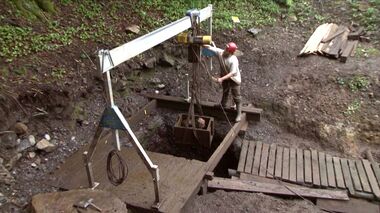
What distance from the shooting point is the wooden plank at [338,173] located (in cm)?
544

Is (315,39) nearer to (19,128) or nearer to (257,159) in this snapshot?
(257,159)

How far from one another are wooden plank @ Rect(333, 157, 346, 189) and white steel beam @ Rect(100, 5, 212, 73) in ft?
10.6

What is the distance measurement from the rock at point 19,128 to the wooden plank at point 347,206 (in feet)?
14.2

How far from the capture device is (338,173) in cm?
565

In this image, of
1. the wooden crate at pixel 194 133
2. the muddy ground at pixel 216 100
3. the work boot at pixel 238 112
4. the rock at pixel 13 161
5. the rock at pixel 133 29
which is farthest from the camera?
the rock at pixel 133 29

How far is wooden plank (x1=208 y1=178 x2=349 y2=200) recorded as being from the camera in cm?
518

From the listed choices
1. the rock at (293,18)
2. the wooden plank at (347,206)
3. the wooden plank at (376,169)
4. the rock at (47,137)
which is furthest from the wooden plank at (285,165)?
the rock at (293,18)

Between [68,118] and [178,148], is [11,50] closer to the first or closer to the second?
[68,118]

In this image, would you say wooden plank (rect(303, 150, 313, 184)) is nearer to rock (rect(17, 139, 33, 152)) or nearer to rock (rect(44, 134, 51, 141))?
rock (rect(44, 134, 51, 141))

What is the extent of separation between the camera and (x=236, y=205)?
15.6 feet

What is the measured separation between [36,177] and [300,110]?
15.6 feet

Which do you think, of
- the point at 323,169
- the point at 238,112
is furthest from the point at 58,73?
the point at 323,169

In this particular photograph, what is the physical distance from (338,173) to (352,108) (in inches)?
71.6

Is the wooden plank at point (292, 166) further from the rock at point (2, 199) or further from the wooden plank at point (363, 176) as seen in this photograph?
the rock at point (2, 199)
